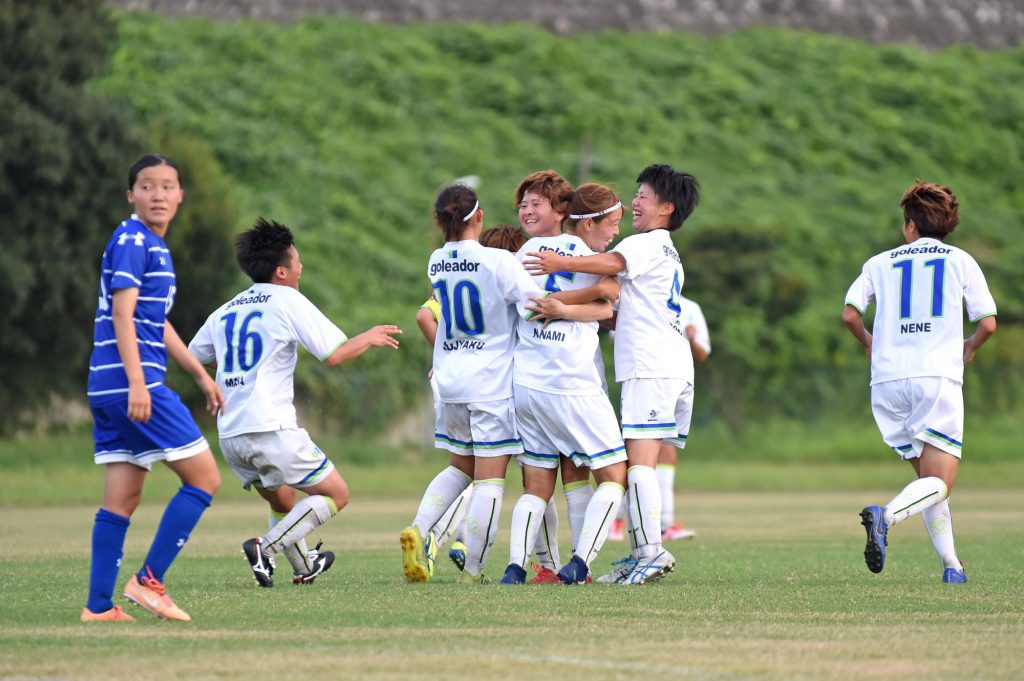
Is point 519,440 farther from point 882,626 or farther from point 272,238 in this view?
point 882,626

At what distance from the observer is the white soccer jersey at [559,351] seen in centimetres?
929

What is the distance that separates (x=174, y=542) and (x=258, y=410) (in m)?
1.72

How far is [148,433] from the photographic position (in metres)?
6.91

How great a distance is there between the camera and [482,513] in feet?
30.6

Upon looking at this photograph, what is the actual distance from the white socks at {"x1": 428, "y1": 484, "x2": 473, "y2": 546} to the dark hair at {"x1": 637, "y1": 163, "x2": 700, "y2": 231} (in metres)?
2.05

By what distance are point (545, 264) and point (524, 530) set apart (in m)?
1.46

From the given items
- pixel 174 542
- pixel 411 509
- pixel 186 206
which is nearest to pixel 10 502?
pixel 411 509

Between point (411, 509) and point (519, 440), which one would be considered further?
point (411, 509)

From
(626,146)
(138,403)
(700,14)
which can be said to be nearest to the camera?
(138,403)

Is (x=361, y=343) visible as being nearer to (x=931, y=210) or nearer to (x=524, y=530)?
(x=524, y=530)

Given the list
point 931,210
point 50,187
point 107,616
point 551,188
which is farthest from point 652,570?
point 50,187

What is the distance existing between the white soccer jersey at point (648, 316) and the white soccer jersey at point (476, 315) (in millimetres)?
540

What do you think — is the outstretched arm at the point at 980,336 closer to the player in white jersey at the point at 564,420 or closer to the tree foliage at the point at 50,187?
the player in white jersey at the point at 564,420

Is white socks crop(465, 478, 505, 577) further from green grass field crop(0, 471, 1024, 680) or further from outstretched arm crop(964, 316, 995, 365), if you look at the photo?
outstretched arm crop(964, 316, 995, 365)
